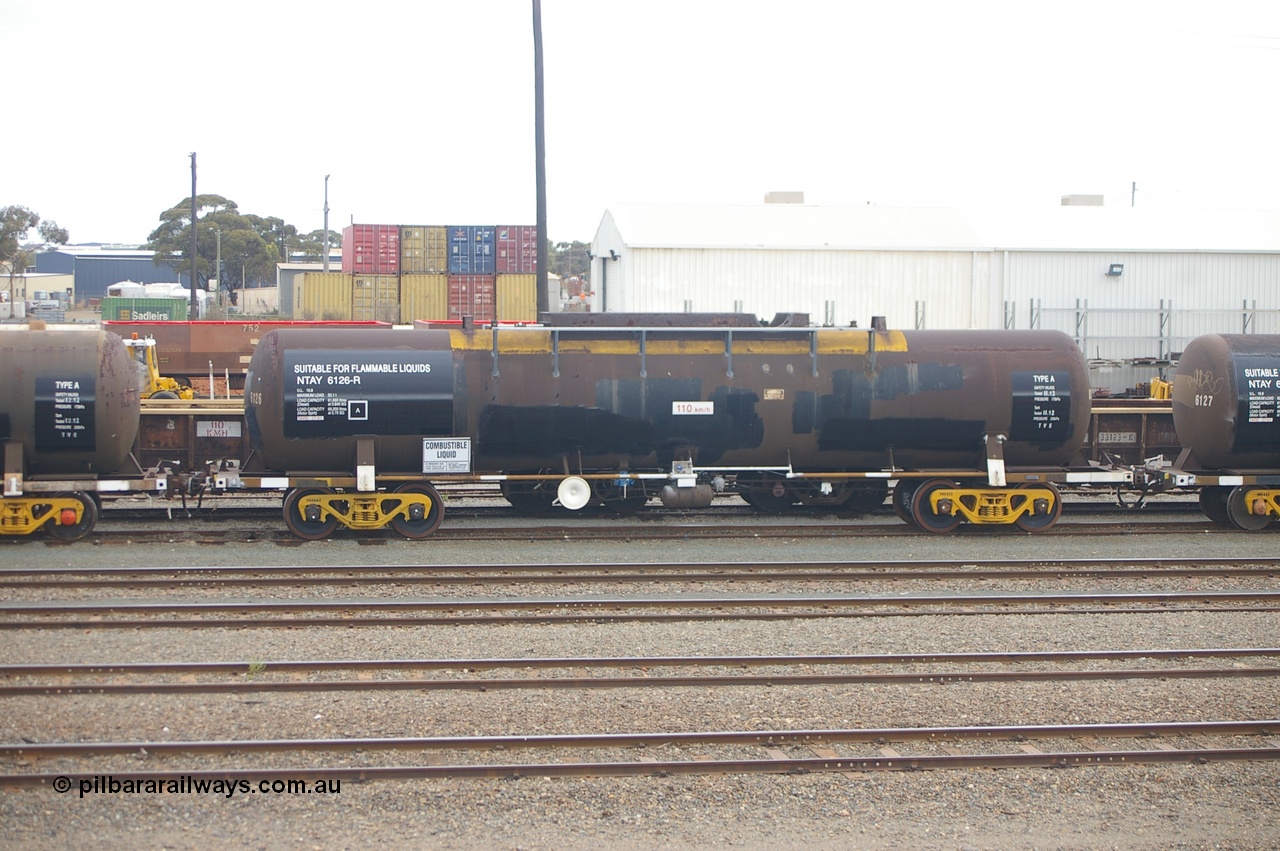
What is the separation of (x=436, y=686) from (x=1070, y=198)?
40074 mm

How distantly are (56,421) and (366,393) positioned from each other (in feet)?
13.9

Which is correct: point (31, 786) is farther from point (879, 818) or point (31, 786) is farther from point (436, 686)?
point (879, 818)

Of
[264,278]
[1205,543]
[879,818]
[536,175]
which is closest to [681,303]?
[536,175]

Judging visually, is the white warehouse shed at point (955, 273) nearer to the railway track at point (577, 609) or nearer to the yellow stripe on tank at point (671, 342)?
the yellow stripe on tank at point (671, 342)

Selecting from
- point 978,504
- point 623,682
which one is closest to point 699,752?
point 623,682

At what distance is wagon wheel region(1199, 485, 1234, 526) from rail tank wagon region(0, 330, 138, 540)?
54.9 feet

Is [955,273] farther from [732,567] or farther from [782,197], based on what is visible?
[732,567]

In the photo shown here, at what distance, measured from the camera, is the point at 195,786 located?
25.3 feet

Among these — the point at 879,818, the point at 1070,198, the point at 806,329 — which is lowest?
the point at 879,818

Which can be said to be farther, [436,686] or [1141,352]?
[1141,352]

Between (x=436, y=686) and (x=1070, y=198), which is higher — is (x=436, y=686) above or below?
below

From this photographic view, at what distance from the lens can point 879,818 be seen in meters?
7.45

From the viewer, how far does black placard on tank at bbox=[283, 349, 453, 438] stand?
15680 mm

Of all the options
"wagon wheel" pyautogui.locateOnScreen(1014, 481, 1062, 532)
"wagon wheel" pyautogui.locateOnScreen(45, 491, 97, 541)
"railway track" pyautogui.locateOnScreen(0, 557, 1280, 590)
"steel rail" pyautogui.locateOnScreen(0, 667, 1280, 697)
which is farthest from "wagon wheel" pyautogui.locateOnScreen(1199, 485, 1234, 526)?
"wagon wheel" pyautogui.locateOnScreen(45, 491, 97, 541)
